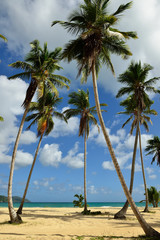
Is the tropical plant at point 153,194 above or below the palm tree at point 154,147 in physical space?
below

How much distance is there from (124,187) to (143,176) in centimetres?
1480

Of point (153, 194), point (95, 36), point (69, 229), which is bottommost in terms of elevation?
point (69, 229)

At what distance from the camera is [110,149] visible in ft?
31.3

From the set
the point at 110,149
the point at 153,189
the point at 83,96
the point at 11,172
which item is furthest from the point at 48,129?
the point at 153,189

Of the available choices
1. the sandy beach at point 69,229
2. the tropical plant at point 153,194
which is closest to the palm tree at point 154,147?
the tropical plant at point 153,194

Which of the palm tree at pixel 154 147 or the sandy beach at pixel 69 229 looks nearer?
the sandy beach at pixel 69 229

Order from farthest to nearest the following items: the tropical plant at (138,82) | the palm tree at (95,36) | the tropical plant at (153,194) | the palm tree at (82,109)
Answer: the tropical plant at (153,194) → the palm tree at (82,109) → the tropical plant at (138,82) → the palm tree at (95,36)

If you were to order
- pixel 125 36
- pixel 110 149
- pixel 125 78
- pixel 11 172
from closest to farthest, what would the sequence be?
pixel 110 149
pixel 125 36
pixel 11 172
pixel 125 78

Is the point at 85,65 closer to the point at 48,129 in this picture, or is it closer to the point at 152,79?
the point at 152,79

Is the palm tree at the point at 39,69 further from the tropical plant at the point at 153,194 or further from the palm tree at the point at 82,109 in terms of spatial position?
the tropical plant at the point at 153,194

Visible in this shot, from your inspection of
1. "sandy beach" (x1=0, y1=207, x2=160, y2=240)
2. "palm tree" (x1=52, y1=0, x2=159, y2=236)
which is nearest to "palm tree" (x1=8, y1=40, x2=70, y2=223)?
"palm tree" (x1=52, y1=0, x2=159, y2=236)

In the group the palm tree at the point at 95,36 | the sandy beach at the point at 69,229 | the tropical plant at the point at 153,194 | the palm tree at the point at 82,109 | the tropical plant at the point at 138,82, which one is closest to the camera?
the sandy beach at the point at 69,229

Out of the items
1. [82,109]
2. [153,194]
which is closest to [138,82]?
[82,109]

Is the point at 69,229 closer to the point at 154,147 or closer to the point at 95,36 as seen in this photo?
the point at 95,36
